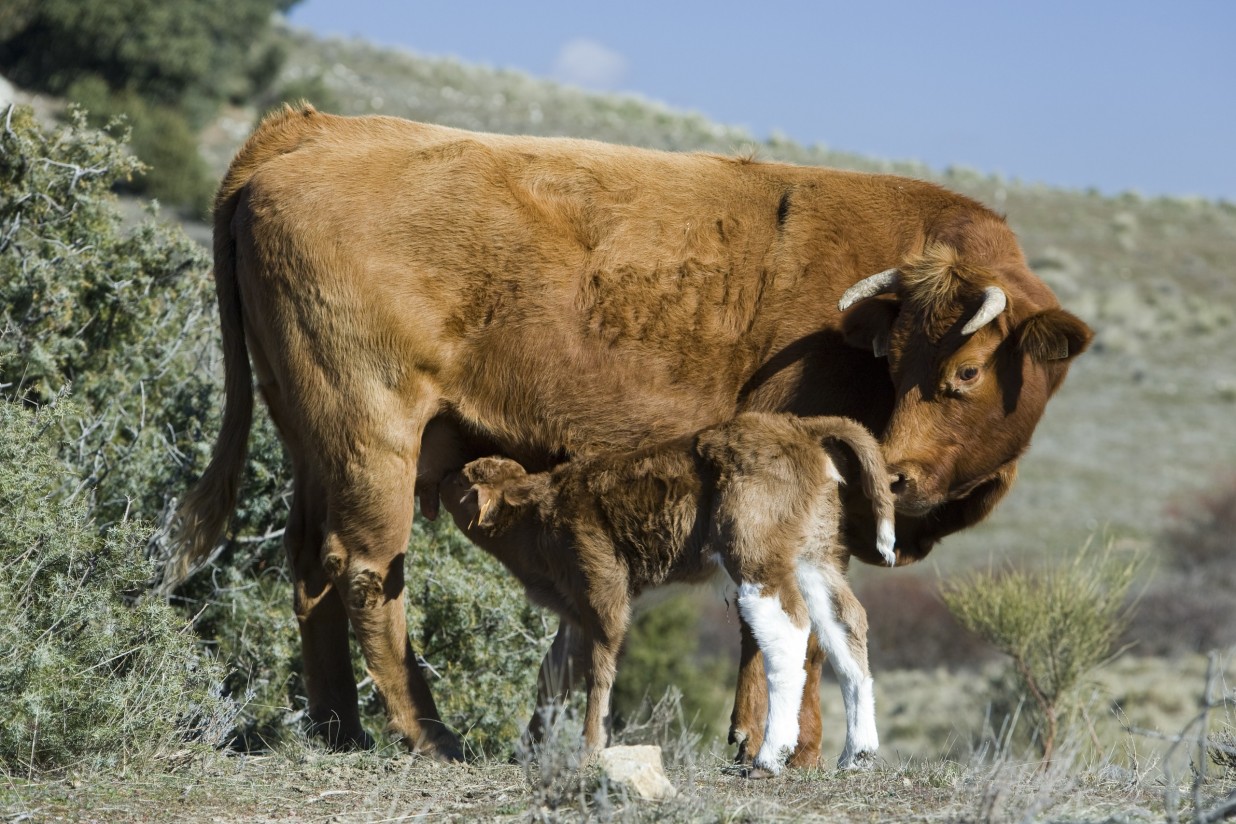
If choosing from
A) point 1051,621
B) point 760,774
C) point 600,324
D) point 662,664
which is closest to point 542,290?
point 600,324

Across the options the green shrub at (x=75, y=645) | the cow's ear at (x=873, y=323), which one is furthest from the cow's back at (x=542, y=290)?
the green shrub at (x=75, y=645)

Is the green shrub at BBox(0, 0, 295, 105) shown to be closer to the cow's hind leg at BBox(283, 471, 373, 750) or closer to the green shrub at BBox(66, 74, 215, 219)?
the green shrub at BBox(66, 74, 215, 219)

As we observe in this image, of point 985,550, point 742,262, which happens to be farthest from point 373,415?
point 985,550

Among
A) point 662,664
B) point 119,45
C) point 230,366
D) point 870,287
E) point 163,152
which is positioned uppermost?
point 119,45

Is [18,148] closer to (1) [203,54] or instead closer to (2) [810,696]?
(2) [810,696]

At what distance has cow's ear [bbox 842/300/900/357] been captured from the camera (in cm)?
609

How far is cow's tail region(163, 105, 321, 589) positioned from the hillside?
241cm

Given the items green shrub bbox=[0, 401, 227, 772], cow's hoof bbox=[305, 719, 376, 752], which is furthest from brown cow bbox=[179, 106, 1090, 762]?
green shrub bbox=[0, 401, 227, 772]

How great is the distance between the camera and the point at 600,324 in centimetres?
629

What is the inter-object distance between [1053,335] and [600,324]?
195 centimetres

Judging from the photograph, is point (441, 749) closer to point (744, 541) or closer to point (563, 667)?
point (563, 667)

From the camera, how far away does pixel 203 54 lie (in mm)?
37938

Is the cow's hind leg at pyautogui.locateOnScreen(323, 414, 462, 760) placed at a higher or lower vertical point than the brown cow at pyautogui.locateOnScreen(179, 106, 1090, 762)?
lower

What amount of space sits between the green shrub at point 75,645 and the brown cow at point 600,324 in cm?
84
